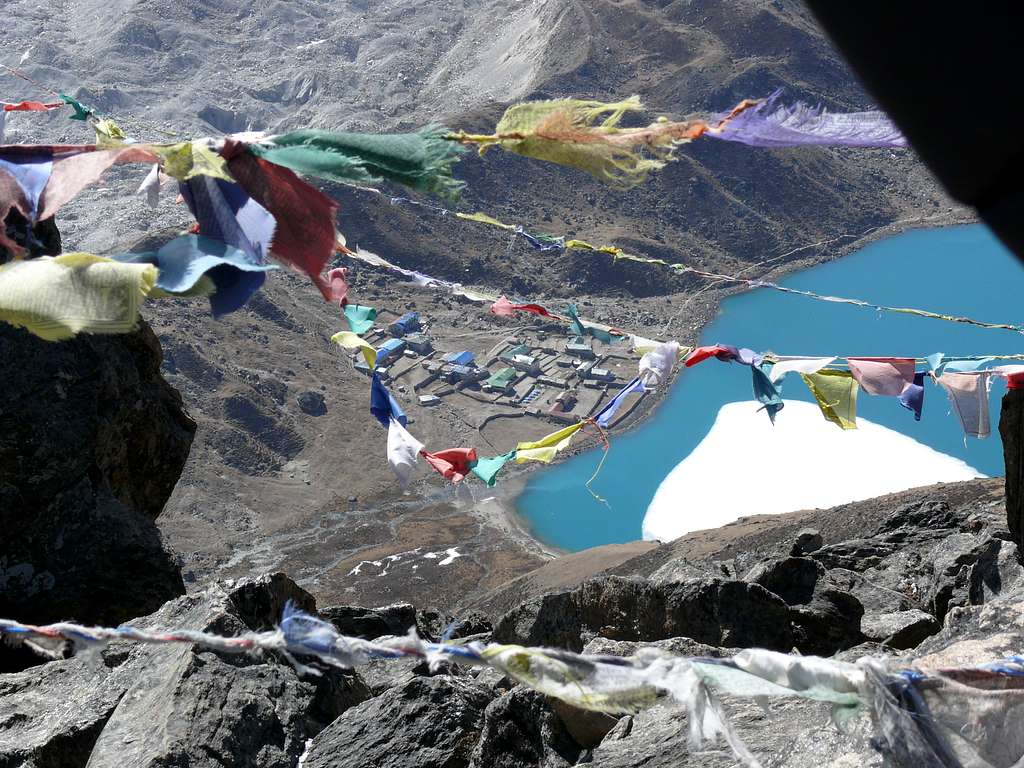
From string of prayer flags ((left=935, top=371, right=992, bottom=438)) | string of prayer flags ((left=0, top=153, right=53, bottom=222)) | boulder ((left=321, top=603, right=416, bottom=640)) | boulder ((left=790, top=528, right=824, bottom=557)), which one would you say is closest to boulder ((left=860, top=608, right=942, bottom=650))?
string of prayer flags ((left=935, top=371, right=992, bottom=438))

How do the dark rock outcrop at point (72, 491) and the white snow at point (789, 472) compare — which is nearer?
the dark rock outcrop at point (72, 491)

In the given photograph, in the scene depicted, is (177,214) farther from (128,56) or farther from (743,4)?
(743,4)

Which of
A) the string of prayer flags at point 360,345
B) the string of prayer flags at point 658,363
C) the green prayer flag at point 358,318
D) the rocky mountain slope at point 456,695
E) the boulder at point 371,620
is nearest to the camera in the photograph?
the rocky mountain slope at point 456,695

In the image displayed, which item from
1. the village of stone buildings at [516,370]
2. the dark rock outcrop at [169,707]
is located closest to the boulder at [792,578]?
the dark rock outcrop at [169,707]

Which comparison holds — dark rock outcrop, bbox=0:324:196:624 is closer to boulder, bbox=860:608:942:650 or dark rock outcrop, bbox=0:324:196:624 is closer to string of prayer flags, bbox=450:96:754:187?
string of prayer flags, bbox=450:96:754:187

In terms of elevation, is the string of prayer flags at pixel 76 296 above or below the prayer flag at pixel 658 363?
above

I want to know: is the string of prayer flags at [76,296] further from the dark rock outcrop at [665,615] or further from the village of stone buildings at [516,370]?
the village of stone buildings at [516,370]

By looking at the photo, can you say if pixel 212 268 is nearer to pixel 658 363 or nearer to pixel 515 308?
pixel 658 363

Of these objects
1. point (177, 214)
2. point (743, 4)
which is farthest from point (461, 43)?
point (177, 214)
